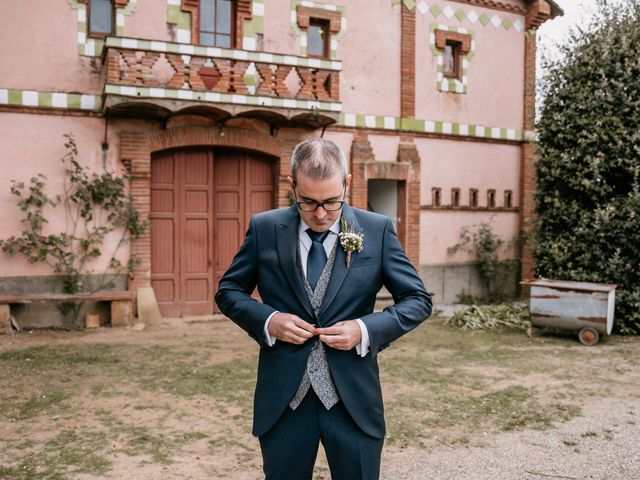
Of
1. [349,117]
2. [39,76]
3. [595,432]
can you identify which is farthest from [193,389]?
[349,117]

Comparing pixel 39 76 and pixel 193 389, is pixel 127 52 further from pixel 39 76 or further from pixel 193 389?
pixel 193 389

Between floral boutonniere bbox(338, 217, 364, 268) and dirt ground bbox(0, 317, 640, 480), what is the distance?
7.96 ft

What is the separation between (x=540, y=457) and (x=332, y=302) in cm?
310

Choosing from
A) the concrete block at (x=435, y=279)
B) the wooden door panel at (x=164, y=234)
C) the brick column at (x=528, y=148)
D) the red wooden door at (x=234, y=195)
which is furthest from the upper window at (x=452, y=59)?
the wooden door panel at (x=164, y=234)

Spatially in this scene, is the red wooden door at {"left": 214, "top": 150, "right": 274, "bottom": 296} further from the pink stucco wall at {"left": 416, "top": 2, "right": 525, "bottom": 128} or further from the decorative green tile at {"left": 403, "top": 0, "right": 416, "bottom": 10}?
the decorative green tile at {"left": 403, "top": 0, "right": 416, "bottom": 10}

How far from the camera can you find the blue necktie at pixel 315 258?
2385 mm

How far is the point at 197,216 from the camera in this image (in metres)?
11.3

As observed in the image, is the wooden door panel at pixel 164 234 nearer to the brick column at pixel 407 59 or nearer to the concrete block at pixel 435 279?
the brick column at pixel 407 59

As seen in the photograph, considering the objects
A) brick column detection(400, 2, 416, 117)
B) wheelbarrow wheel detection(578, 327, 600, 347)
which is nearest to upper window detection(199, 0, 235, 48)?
brick column detection(400, 2, 416, 117)

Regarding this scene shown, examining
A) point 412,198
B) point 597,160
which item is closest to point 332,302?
point 597,160

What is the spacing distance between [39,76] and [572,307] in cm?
897

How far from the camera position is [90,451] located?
462 centimetres

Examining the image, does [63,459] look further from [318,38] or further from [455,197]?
[455,197]

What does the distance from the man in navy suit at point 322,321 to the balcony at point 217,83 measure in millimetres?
7934
